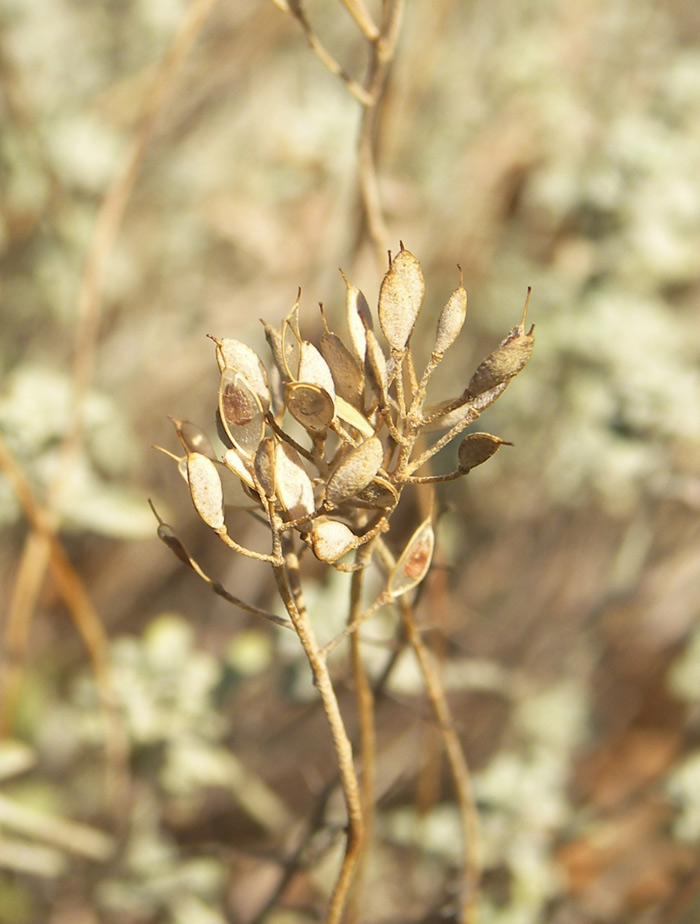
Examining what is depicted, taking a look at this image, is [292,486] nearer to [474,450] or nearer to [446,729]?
[474,450]

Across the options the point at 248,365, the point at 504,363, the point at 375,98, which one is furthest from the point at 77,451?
the point at 504,363

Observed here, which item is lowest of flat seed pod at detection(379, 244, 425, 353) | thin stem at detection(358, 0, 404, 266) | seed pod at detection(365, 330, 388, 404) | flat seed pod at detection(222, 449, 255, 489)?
flat seed pod at detection(222, 449, 255, 489)

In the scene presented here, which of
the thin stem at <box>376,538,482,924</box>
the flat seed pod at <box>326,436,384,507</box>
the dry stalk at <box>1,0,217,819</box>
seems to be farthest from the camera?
the dry stalk at <box>1,0,217,819</box>

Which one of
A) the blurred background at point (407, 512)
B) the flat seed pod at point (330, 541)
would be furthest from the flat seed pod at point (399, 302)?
the blurred background at point (407, 512)

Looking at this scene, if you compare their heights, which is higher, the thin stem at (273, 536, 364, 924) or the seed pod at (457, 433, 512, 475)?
the seed pod at (457, 433, 512, 475)

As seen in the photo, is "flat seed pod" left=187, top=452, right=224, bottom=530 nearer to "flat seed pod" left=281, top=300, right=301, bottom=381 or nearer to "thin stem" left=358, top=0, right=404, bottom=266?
"flat seed pod" left=281, top=300, right=301, bottom=381

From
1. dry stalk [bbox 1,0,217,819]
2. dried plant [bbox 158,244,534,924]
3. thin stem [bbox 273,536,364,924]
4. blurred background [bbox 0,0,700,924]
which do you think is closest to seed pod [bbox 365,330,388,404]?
dried plant [bbox 158,244,534,924]
